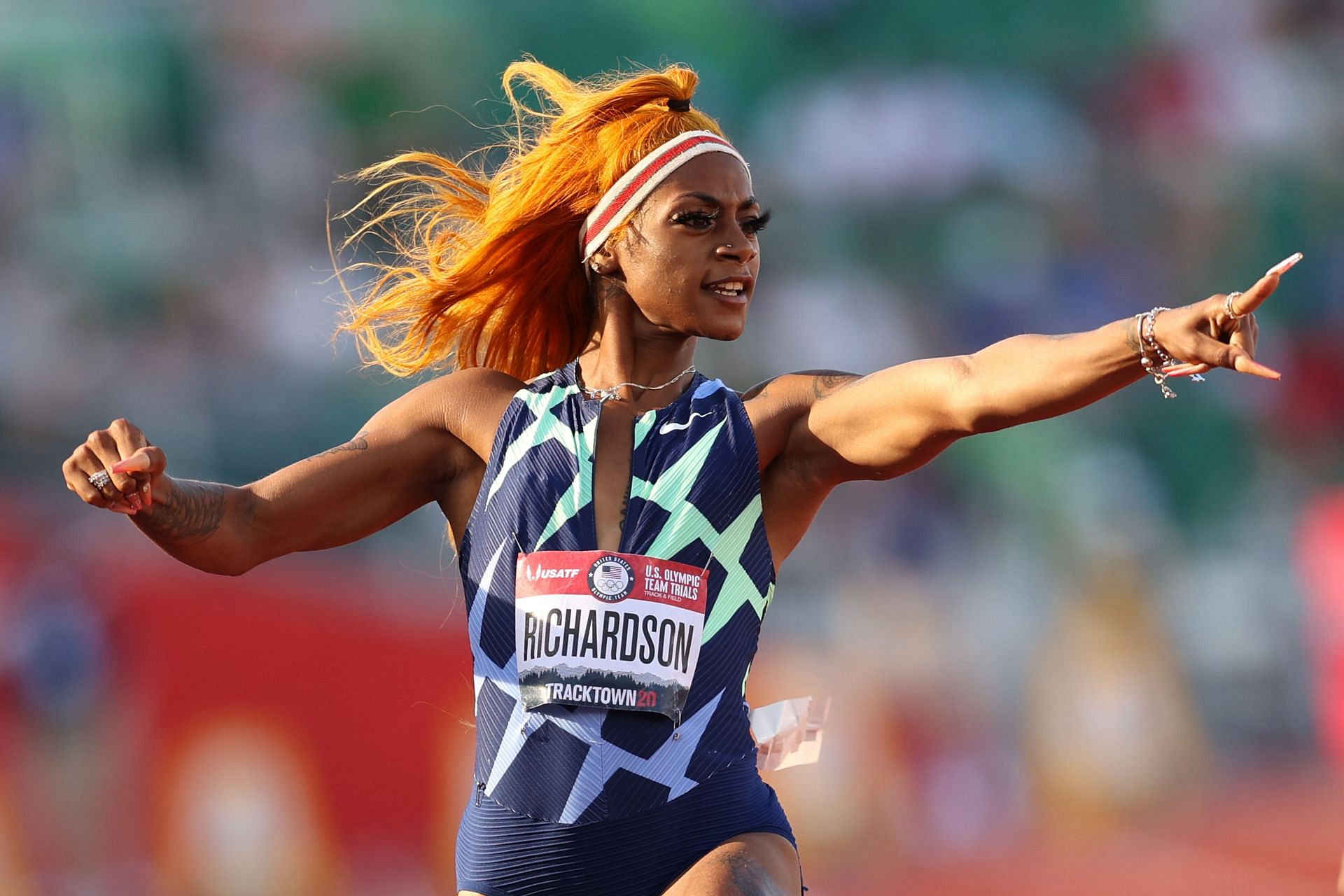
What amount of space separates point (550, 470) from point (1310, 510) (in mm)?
7634

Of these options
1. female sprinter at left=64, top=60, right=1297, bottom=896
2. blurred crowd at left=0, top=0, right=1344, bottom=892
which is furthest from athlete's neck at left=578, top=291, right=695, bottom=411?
blurred crowd at left=0, top=0, right=1344, bottom=892

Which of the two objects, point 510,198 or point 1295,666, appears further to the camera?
point 1295,666

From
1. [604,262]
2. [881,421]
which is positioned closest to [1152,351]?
[881,421]

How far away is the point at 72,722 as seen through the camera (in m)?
6.65

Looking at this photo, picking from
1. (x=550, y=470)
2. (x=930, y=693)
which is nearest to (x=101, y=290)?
(x=930, y=693)

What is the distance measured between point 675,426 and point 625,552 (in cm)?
31

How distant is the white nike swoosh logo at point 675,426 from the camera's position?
316 centimetres

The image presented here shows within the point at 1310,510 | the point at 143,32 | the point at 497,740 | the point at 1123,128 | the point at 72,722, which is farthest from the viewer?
the point at 1123,128

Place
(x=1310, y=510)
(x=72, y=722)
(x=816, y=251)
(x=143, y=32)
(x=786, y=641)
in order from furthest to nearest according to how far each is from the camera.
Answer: (x=816, y=251) < (x=1310, y=510) < (x=143, y=32) < (x=786, y=641) < (x=72, y=722)

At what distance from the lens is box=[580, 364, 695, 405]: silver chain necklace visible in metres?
3.29

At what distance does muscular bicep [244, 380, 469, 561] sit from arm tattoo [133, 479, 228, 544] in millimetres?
87

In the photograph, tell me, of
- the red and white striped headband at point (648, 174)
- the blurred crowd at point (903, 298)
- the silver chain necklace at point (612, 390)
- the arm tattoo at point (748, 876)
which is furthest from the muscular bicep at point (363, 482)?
the blurred crowd at point (903, 298)

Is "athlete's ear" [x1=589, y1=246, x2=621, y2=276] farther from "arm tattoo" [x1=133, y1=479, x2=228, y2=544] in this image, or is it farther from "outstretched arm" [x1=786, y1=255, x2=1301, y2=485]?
"arm tattoo" [x1=133, y1=479, x2=228, y2=544]

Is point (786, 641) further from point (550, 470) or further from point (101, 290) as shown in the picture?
point (550, 470)
